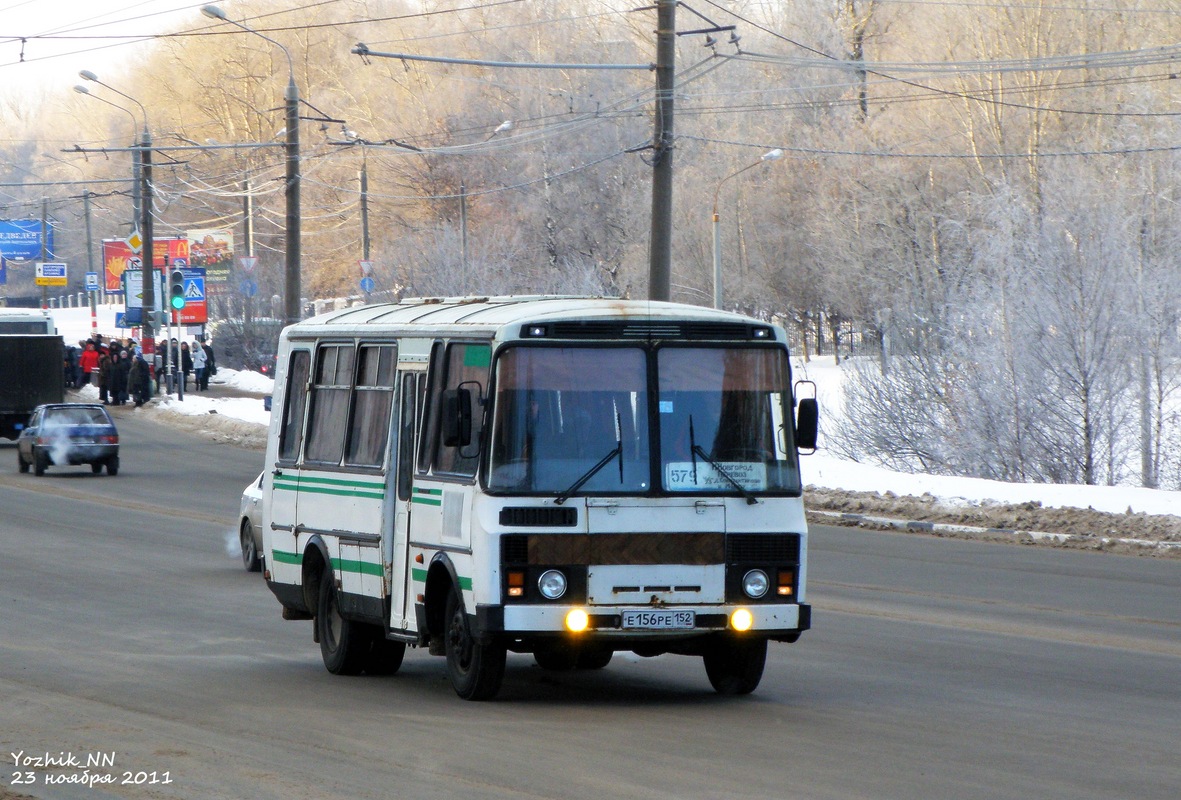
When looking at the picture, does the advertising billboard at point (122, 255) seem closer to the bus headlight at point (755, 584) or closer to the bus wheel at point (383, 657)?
the bus wheel at point (383, 657)

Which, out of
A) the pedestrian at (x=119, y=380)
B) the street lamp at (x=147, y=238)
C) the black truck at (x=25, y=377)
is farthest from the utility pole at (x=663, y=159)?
the pedestrian at (x=119, y=380)

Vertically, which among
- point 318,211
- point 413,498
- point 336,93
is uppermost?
point 336,93

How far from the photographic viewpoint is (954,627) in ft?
44.3

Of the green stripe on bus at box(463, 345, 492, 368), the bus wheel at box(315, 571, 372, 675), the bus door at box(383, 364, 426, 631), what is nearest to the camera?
the green stripe on bus at box(463, 345, 492, 368)

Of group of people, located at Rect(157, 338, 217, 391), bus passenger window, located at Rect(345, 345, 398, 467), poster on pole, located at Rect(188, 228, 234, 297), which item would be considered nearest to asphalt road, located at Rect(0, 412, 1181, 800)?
bus passenger window, located at Rect(345, 345, 398, 467)

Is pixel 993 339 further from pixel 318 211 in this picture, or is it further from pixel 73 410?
pixel 318 211

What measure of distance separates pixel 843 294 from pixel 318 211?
38620 mm

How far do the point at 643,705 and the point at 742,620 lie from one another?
31.8 inches

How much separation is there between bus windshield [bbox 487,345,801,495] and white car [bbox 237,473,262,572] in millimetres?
9193

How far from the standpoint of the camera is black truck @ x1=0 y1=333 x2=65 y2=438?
140 ft

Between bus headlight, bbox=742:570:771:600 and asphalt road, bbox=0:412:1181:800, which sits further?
bus headlight, bbox=742:570:771:600

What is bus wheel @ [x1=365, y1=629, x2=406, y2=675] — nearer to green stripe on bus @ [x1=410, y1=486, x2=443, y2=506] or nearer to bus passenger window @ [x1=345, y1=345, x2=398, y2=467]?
bus passenger window @ [x1=345, y1=345, x2=398, y2=467]

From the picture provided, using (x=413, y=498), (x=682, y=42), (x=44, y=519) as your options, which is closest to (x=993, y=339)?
(x=44, y=519)

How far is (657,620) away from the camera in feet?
31.5
